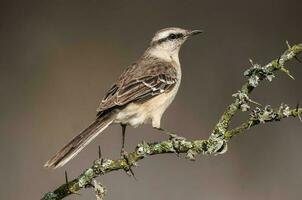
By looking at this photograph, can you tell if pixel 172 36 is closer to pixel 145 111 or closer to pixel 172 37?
pixel 172 37

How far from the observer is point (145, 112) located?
2779mm

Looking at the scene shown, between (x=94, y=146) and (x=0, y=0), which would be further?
(x=0, y=0)

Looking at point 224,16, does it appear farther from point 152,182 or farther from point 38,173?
point 38,173

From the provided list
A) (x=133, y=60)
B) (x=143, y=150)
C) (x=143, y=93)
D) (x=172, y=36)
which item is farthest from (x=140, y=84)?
(x=133, y=60)

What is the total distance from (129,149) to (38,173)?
19.6 inches

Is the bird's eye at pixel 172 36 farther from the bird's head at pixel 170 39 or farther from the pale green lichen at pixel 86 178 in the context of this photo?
the pale green lichen at pixel 86 178

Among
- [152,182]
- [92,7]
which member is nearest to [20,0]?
[92,7]

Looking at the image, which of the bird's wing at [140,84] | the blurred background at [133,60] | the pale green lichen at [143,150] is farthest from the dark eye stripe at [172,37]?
the pale green lichen at [143,150]

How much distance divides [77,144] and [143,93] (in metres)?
0.74

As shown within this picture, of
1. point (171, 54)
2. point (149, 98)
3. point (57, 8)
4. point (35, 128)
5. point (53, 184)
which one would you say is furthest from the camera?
point (57, 8)

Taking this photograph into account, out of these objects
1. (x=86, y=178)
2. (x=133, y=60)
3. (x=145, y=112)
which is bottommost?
(x=86, y=178)

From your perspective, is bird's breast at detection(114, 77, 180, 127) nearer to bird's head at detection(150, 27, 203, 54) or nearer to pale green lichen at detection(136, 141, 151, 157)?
bird's head at detection(150, 27, 203, 54)

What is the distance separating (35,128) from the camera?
4.17 m

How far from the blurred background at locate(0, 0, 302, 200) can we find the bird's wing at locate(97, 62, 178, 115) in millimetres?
922
